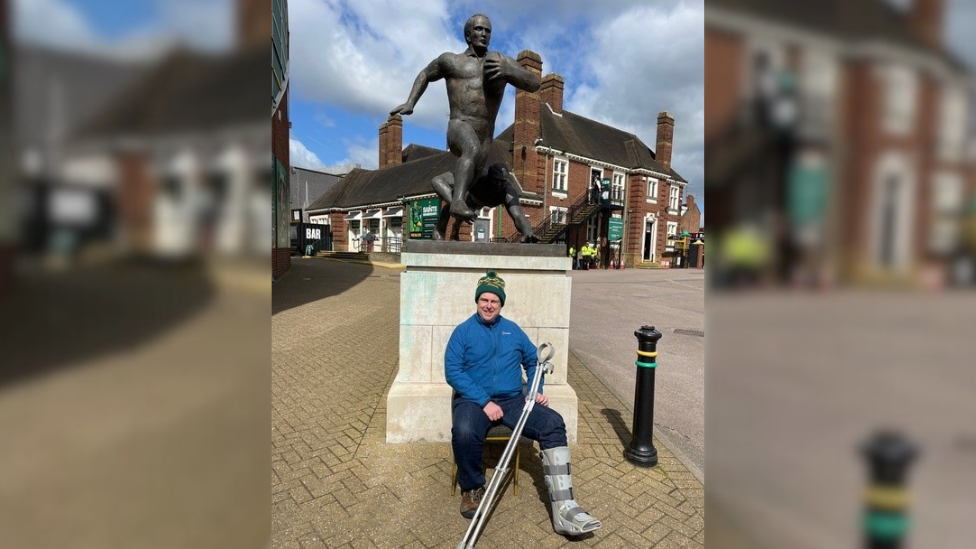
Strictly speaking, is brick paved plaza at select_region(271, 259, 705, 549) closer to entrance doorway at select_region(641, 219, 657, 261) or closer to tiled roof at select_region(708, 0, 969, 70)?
tiled roof at select_region(708, 0, 969, 70)

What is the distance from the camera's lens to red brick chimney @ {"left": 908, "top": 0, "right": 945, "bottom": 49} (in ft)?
1.41

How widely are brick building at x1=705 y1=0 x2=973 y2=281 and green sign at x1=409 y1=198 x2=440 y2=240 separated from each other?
28.4 m

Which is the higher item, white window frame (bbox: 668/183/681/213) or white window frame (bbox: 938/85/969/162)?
white window frame (bbox: 668/183/681/213)

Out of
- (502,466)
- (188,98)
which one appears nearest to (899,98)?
(188,98)

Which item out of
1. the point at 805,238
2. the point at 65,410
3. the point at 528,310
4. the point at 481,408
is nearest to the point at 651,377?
the point at 528,310

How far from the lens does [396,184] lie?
117ft

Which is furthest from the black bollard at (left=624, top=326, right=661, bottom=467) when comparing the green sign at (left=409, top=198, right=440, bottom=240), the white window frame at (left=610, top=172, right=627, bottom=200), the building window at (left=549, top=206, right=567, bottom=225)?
the white window frame at (left=610, top=172, right=627, bottom=200)

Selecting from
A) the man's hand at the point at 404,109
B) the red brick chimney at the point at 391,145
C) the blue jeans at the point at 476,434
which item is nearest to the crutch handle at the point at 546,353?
the blue jeans at the point at 476,434

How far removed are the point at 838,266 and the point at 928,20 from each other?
24 cm

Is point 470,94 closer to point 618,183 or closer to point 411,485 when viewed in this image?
A: point 411,485

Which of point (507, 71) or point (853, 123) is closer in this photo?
point (853, 123)

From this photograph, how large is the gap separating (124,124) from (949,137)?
0.82 metres

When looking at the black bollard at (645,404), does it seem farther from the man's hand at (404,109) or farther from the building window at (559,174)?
the building window at (559,174)

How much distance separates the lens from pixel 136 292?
53 centimetres
